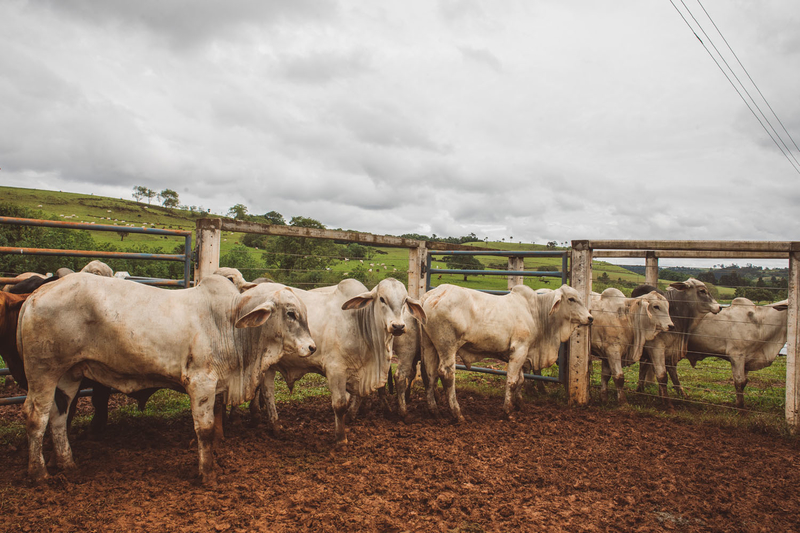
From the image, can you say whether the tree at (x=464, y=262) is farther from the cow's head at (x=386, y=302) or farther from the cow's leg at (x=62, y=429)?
the cow's leg at (x=62, y=429)

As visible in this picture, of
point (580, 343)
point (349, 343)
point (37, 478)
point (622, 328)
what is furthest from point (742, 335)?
point (37, 478)

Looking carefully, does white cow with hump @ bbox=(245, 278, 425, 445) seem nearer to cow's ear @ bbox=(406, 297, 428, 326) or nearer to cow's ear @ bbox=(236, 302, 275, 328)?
cow's ear @ bbox=(406, 297, 428, 326)

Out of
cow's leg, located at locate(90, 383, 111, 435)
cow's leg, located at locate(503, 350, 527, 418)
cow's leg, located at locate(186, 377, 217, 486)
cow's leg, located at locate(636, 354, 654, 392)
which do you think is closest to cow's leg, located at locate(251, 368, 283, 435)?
cow's leg, located at locate(186, 377, 217, 486)

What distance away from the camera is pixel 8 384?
7.40m

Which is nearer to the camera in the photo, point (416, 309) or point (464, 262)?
point (416, 309)

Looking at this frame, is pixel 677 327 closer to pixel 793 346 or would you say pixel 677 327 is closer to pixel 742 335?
pixel 742 335

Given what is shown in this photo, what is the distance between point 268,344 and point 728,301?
812cm

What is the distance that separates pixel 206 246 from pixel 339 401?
263 centimetres

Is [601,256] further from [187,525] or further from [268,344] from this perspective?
[187,525]

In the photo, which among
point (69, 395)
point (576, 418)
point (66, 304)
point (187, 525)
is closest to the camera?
point (187, 525)

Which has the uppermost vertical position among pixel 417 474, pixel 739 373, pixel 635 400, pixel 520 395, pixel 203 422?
pixel 739 373

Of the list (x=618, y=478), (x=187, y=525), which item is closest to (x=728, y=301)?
(x=618, y=478)

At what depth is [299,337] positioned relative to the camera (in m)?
4.77

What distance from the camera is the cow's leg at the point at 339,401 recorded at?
5.32m
